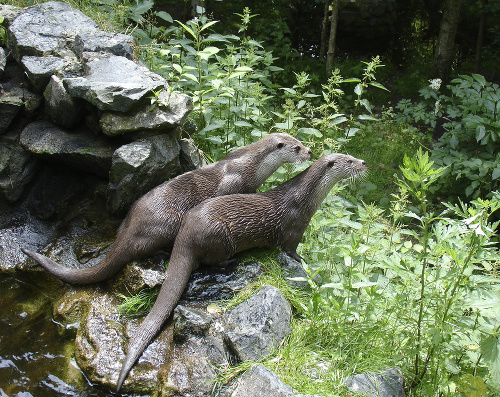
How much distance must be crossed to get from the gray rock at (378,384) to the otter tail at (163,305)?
39.0 inches

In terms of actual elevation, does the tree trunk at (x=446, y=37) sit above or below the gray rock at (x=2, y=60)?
above

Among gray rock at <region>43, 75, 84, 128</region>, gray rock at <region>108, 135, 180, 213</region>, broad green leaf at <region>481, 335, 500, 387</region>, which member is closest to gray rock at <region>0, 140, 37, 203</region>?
gray rock at <region>43, 75, 84, 128</region>

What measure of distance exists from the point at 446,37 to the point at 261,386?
556cm

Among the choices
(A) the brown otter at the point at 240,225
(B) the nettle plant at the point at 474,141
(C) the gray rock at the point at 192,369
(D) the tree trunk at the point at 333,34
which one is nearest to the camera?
(C) the gray rock at the point at 192,369

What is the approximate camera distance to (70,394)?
2.21 meters

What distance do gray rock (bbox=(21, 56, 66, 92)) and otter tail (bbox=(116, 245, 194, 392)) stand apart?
1.65 m

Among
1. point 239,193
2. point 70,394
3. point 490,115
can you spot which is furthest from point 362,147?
point 70,394

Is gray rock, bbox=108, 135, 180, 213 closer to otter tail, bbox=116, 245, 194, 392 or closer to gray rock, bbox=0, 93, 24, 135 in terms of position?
otter tail, bbox=116, 245, 194, 392

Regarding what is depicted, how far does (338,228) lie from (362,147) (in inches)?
87.9

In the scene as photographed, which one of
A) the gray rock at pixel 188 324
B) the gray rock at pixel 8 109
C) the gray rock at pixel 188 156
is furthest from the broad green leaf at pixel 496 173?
the gray rock at pixel 8 109

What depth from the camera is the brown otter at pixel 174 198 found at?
107 inches

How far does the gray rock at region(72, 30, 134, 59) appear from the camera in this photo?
347 cm

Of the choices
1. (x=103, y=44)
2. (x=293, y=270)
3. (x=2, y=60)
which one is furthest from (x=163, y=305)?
(x=2, y=60)

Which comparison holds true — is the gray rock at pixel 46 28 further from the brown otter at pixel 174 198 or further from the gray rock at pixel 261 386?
the gray rock at pixel 261 386
